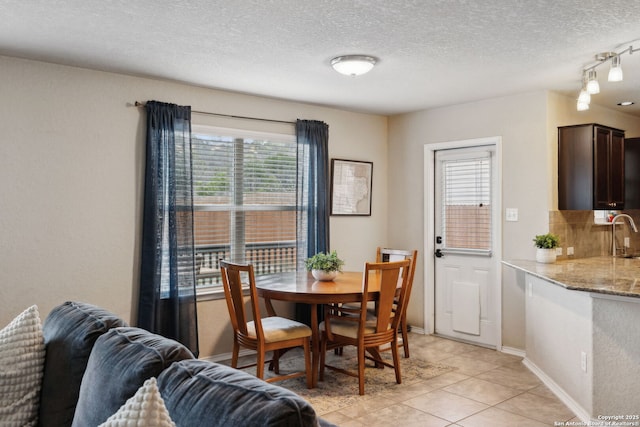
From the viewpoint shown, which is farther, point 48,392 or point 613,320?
point 613,320

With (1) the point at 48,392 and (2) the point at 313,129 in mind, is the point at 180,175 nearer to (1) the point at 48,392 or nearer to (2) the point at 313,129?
(2) the point at 313,129

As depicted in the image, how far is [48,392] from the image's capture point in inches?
70.9

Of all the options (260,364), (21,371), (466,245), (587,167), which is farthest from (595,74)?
(21,371)

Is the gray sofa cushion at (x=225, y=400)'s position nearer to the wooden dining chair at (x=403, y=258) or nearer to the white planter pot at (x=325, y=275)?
the white planter pot at (x=325, y=275)

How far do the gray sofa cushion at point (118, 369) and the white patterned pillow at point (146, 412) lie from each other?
0.37 metres

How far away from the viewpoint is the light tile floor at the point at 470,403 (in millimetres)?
3164

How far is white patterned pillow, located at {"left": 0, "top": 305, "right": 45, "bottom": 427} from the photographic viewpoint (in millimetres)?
1744

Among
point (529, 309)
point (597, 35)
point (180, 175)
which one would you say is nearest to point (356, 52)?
point (597, 35)

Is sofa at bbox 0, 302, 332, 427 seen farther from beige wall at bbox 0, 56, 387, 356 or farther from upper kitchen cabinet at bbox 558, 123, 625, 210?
upper kitchen cabinet at bbox 558, 123, 625, 210

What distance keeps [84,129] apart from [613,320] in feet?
12.9

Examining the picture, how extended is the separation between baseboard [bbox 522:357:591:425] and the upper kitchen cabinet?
1484 millimetres

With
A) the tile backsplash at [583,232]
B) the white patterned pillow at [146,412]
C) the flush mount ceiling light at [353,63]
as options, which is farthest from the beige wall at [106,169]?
the white patterned pillow at [146,412]

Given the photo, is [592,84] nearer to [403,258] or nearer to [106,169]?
[403,258]

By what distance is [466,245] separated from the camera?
5.14m
